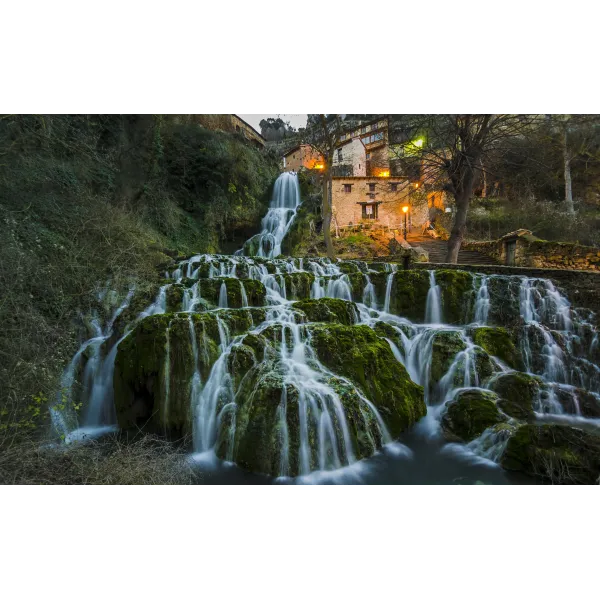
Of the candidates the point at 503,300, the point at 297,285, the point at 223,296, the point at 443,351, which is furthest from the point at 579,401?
the point at 223,296

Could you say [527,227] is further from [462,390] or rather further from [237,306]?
[237,306]

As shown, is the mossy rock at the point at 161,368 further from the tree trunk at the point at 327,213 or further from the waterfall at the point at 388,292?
the tree trunk at the point at 327,213

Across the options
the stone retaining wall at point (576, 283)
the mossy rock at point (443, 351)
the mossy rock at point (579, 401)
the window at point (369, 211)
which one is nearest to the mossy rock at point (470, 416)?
the mossy rock at point (443, 351)

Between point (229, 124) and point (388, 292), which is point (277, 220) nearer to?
point (388, 292)

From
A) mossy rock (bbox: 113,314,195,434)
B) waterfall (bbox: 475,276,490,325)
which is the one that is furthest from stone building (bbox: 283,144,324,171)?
waterfall (bbox: 475,276,490,325)

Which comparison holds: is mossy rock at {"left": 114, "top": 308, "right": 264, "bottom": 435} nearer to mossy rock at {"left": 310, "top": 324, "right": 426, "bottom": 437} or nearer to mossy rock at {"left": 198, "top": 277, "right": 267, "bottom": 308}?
mossy rock at {"left": 310, "top": 324, "right": 426, "bottom": 437}

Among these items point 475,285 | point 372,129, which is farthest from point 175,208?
point 475,285
